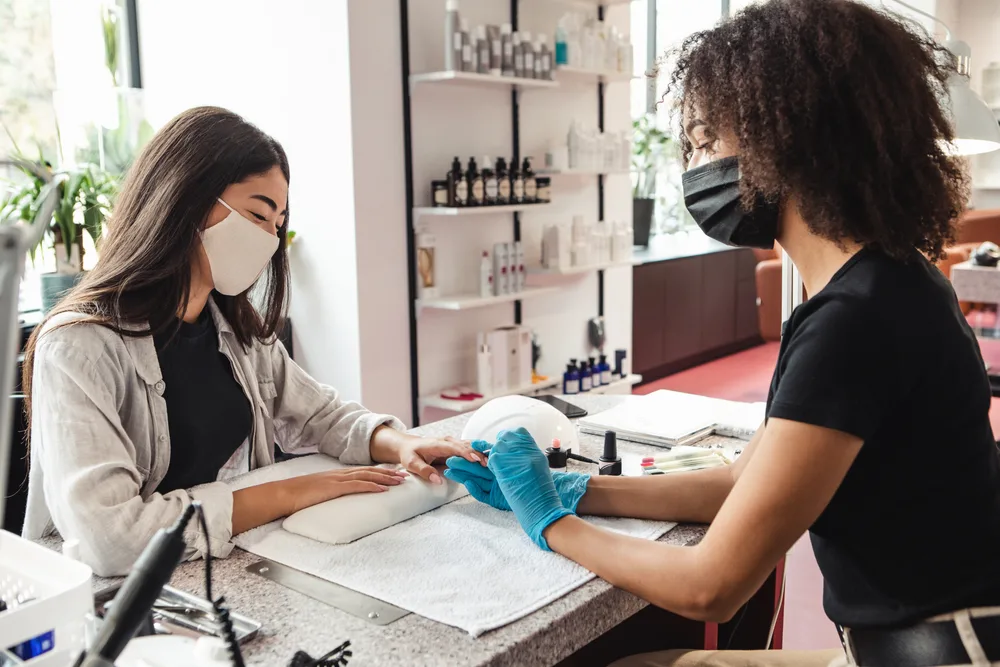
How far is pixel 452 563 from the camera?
3.96 ft

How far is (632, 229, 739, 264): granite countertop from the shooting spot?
216 inches

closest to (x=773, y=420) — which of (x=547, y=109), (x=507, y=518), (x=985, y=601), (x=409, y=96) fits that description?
(x=985, y=601)

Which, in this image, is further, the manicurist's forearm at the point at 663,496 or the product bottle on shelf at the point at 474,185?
the product bottle on shelf at the point at 474,185

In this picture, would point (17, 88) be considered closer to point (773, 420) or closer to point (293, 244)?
point (293, 244)

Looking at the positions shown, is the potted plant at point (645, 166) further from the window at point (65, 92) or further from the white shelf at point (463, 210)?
the window at point (65, 92)

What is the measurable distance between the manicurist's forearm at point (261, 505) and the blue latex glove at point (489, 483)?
249mm

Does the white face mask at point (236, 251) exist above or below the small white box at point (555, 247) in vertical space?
above

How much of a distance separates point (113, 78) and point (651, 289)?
119 inches

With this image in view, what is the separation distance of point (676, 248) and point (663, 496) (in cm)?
488

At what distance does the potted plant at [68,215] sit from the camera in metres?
2.97

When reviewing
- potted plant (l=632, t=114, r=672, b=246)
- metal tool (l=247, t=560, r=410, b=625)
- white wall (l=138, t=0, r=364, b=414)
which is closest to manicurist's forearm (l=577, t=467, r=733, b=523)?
metal tool (l=247, t=560, r=410, b=625)

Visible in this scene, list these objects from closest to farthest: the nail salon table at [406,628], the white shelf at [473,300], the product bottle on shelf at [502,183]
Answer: the nail salon table at [406,628] < the white shelf at [473,300] < the product bottle on shelf at [502,183]

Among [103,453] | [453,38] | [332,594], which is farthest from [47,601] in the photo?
[453,38]

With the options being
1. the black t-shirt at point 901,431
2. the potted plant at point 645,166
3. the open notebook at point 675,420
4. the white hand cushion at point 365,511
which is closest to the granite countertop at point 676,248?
the potted plant at point 645,166
